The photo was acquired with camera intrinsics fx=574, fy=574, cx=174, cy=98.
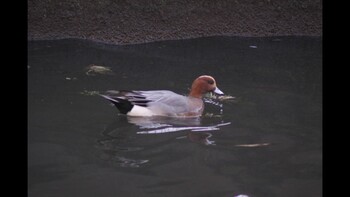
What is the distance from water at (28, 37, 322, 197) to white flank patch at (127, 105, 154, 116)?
9cm

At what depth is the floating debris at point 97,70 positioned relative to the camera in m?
7.04

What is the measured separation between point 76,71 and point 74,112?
152 centimetres

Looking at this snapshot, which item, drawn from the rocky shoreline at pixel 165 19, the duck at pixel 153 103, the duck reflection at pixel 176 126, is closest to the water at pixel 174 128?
the duck reflection at pixel 176 126

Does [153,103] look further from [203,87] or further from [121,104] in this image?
[203,87]

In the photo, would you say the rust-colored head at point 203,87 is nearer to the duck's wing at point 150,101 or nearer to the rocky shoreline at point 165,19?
the duck's wing at point 150,101

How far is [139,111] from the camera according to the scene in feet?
19.3

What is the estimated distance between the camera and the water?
4.23 m

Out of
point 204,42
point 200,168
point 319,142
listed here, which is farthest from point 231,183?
point 204,42

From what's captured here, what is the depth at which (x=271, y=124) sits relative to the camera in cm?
556

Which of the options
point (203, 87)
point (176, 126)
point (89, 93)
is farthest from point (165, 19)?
point (176, 126)

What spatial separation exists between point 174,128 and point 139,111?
1.72ft

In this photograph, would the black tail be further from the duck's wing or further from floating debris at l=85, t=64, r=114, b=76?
floating debris at l=85, t=64, r=114, b=76

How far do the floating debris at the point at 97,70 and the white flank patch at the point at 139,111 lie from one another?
4.38ft

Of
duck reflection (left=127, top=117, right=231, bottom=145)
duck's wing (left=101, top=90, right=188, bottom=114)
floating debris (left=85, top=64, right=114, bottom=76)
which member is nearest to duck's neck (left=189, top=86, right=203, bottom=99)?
duck's wing (left=101, top=90, right=188, bottom=114)
